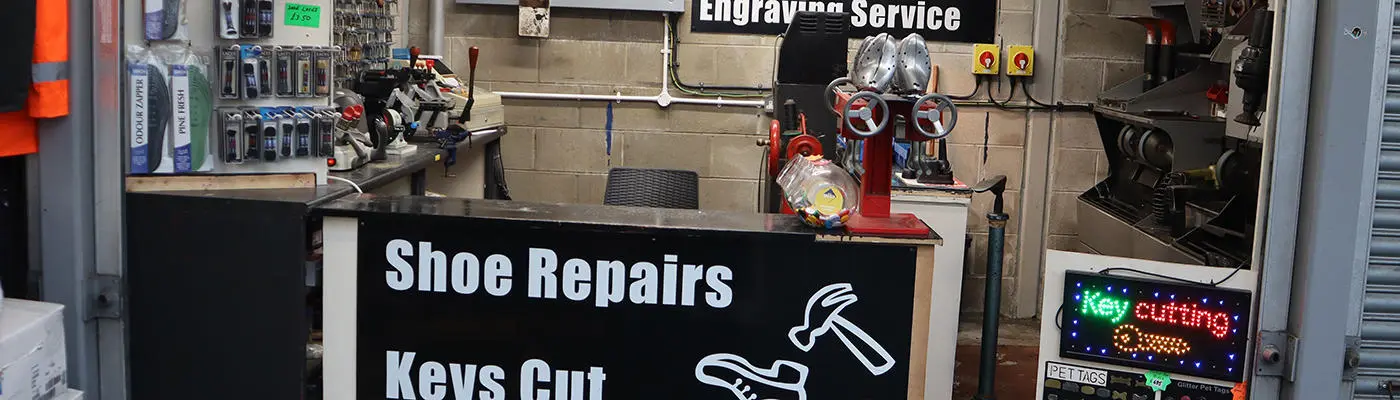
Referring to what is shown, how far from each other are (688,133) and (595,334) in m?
2.90

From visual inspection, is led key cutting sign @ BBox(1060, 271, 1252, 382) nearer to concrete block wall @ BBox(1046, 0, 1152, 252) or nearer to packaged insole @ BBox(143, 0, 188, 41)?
packaged insole @ BBox(143, 0, 188, 41)

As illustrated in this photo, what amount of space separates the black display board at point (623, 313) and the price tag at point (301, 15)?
70cm

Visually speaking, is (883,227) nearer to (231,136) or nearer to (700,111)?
(231,136)

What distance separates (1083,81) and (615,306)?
3419 millimetres

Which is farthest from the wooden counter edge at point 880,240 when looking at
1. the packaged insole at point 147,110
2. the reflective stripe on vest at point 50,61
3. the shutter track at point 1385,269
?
the reflective stripe on vest at point 50,61

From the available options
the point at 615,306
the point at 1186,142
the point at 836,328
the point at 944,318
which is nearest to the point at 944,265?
the point at 944,318

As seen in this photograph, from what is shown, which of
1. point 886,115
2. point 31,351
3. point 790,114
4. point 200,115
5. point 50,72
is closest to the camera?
point 31,351

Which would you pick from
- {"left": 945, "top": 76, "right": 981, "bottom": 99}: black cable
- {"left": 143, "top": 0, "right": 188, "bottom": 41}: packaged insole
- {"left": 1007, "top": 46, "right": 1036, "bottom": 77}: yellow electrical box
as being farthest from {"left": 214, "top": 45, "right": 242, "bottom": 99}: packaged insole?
{"left": 1007, "top": 46, "right": 1036, "bottom": 77}: yellow electrical box

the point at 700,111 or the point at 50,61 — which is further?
the point at 700,111

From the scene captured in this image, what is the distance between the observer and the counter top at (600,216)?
2709 mm

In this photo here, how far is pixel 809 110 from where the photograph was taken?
14.8 ft

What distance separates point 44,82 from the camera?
8.71ft

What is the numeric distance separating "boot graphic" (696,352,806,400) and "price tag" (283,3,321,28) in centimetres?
138

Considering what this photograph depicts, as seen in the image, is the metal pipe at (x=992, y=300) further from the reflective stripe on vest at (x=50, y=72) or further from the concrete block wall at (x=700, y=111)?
the reflective stripe on vest at (x=50, y=72)
